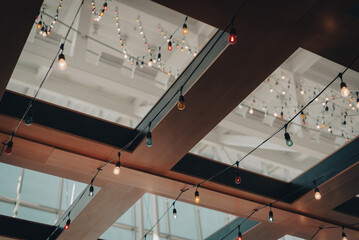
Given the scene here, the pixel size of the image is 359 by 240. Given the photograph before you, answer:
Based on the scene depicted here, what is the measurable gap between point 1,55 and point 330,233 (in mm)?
5646

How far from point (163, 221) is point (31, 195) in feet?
11.6

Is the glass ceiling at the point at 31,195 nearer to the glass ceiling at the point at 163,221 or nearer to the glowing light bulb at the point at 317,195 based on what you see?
the glass ceiling at the point at 163,221

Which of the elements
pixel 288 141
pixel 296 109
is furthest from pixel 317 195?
pixel 296 109

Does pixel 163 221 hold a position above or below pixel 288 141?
above

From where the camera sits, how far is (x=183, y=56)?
7.57 metres

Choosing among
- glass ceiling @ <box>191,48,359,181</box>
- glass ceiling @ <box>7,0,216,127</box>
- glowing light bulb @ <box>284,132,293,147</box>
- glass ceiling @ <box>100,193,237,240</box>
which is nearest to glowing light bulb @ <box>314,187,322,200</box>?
glass ceiling @ <box>191,48,359,181</box>

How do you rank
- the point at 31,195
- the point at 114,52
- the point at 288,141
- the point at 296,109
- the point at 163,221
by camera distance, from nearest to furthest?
the point at 288,141 < the point at 114,52 < the point at 296,109 < the point at 31,195 < the point at 163,221

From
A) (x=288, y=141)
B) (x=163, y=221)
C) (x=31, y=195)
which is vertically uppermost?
(x=31, y=195)

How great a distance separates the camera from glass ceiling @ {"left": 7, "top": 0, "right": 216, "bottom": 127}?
19.0 feet

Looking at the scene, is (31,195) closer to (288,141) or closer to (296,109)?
(296,109)

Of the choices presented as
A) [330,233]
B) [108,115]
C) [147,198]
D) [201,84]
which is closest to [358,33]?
[201,84]

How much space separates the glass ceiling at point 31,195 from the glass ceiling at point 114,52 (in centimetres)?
200

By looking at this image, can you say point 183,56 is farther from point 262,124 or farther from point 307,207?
point 307,207

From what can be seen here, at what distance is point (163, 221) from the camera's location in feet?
34.7
